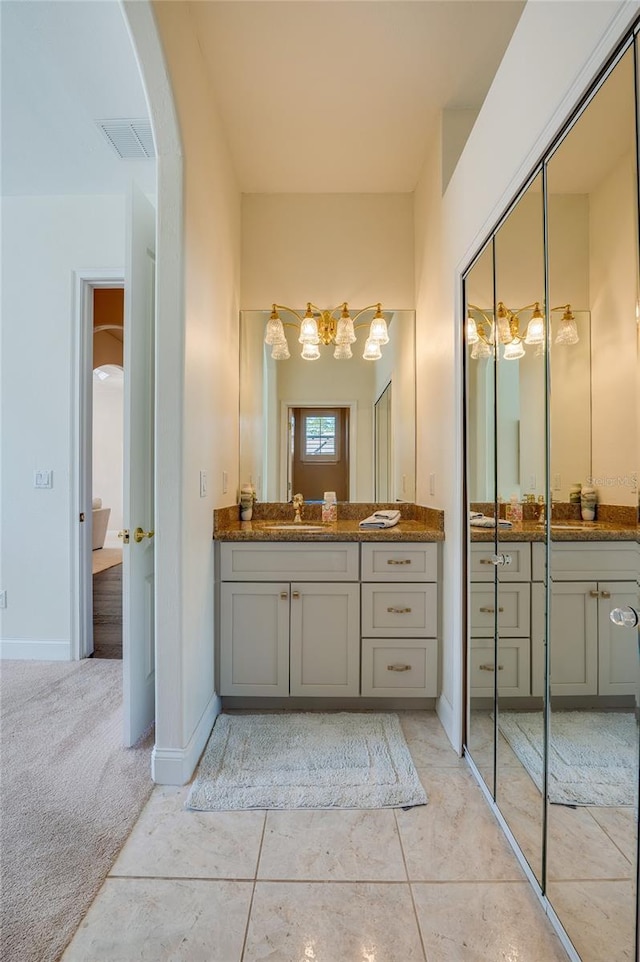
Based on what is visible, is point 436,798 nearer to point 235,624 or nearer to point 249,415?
point 235,624

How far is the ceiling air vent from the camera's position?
7.14ft

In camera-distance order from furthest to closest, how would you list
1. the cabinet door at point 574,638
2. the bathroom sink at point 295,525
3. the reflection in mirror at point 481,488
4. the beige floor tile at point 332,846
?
the bathroom sink at point 295,525 < the reflection in mirror at point 481,488 < the beige floor tile at point 332,846 < the cabinet door at point 574,638

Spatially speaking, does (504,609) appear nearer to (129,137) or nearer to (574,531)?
(574,531)

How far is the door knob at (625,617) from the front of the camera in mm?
857

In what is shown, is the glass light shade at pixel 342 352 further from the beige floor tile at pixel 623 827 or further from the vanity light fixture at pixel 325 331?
the beige floor tile at pixel 623 827

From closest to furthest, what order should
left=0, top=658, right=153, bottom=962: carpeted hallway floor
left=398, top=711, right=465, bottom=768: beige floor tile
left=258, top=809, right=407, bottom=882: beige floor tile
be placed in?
left=0, top=658, right=153, bottom=962: carpeted hallway floor < left=258, top=809, right=407, bottom=882: beige floor tile < left=398, top=711, right=465, bottom=768: beige floor tile

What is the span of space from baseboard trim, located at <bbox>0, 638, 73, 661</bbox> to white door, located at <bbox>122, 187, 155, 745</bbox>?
1.08 metres

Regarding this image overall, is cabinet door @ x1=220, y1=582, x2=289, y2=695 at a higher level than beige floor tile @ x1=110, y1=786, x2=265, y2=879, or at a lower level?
higher

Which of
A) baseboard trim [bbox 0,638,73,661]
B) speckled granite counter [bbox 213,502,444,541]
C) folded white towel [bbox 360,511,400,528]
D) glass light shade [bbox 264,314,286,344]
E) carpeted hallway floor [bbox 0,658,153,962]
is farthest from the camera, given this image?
baseboard trim [bbox 0,638,73,661]

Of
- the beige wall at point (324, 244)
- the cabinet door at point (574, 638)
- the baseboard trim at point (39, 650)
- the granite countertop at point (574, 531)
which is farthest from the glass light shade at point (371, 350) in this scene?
the baseboard trim at point (39, 650)

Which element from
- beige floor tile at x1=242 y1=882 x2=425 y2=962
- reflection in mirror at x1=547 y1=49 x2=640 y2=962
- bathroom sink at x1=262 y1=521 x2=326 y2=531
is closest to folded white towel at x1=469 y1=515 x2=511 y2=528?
reflection in mirror at x1=547 y1=49 x2=640 y2=962

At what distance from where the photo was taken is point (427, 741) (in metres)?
1.97

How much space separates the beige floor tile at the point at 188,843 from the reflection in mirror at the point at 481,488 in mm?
838

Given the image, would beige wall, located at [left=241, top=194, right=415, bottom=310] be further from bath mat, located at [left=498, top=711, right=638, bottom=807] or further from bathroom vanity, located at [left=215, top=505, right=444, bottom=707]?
bath mat, located at [left=498, top=711, right=638, bottom=807]
